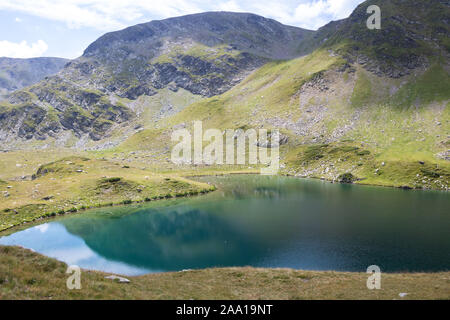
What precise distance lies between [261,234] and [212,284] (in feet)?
77.4

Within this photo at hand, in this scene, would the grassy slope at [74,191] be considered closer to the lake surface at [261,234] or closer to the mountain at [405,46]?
the lake surface at [261,234]

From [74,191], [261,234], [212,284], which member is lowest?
[261,234]

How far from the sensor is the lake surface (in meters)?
40.5

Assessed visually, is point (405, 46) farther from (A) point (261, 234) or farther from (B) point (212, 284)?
(B) point (212, 284)

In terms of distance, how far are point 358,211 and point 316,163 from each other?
2503 inches

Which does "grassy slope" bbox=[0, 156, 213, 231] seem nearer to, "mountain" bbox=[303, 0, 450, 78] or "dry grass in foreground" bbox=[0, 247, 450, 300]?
"dry grass in foreground" bbox=[0, 247, 450, 300]

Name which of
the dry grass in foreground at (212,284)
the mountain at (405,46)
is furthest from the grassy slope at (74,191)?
the mountain at (405,46)

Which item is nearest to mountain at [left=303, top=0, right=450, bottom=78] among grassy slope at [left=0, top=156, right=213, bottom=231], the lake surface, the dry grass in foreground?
the lake surface

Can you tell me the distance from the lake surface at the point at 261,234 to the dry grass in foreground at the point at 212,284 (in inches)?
223

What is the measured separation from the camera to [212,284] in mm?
29703

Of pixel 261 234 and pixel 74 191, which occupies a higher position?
pixel 74 191

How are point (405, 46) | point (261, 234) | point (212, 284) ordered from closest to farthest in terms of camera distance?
1. point (212, 284)
2. point (261, 234)
3. point (405, 46)

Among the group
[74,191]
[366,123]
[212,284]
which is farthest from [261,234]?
[366,123]

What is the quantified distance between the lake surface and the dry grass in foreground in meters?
5.67
